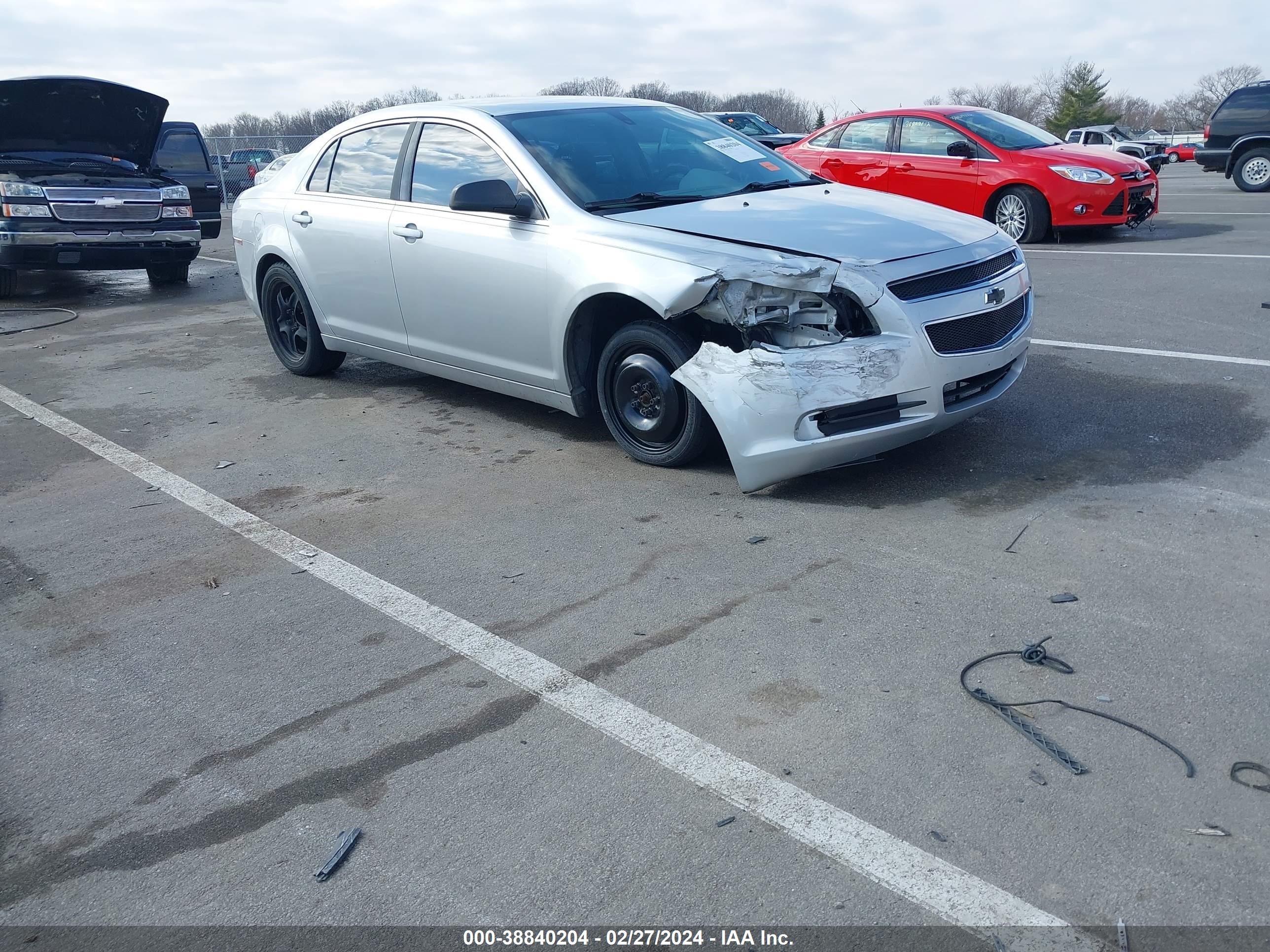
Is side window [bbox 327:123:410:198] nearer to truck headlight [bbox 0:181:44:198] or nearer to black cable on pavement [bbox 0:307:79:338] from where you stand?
A: black cable on pavement [bbox 0:307:79:338]

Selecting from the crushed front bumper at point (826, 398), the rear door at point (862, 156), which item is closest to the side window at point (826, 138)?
the rear door at point (862, 156)

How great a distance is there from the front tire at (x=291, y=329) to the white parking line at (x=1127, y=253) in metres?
6.91

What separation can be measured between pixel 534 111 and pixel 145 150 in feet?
28.0

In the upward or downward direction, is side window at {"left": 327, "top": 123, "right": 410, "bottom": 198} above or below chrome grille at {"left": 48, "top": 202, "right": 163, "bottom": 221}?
above

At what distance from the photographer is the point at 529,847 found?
8.57 ft

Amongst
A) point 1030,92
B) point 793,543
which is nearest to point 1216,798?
point 793,543

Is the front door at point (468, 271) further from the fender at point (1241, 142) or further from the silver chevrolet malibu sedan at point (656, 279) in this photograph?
the fender at point (1241, 142)

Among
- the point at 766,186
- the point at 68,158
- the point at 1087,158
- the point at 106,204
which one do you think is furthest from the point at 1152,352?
the point at 68,158

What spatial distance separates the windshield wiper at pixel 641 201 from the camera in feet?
17.6

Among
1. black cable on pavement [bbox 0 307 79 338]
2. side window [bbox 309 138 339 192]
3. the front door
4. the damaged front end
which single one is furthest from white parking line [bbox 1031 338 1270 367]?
black cable on pavement [bbox 0 307 79 338]

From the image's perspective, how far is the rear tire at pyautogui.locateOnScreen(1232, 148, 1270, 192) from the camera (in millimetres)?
18594

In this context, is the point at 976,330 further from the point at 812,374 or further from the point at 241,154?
the point at 241,154

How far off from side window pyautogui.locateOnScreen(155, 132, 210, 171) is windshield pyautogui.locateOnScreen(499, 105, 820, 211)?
1431 cm

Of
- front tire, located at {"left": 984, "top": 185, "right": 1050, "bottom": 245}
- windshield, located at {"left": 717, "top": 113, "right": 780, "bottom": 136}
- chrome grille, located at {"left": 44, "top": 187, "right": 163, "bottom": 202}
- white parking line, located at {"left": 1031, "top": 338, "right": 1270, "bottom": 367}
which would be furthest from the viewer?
windshield, located at {"left": 717, "top": 113, "right": 780, "bottom": 136}
